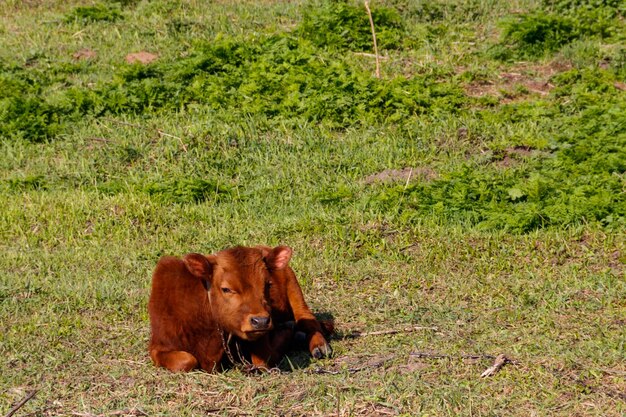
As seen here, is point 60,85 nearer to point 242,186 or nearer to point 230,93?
point 230,93

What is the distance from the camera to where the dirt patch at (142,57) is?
16250 mm

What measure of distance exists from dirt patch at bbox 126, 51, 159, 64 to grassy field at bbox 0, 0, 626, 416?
6.1 inches

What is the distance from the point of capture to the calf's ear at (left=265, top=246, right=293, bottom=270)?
Answer: 8.35 m

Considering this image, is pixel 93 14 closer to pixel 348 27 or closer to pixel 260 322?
pixel 348 27

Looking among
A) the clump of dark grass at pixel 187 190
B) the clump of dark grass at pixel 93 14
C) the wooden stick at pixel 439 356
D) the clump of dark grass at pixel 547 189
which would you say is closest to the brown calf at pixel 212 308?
the wooden stick at pixel 439 356

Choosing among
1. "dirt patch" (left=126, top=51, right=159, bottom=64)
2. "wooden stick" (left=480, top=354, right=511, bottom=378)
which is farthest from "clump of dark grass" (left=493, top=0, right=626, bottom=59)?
"wooden stick" (left=480, top=354, right=511, bottom=378)

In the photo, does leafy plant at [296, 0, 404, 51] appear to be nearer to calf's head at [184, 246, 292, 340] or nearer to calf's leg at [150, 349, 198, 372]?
calf's head at [184, 246, 292, 340]

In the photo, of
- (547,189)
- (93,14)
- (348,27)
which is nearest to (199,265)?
(547,189)

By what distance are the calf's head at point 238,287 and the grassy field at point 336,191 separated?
1.30 ft

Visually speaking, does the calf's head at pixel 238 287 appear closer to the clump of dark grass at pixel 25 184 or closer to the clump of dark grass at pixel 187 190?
the clump of dark grass at pixel 187 190

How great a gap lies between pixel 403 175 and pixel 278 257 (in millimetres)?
4787

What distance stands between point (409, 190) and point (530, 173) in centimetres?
145

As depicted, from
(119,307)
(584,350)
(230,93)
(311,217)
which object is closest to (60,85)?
(230,93)

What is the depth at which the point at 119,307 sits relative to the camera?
9.77m
